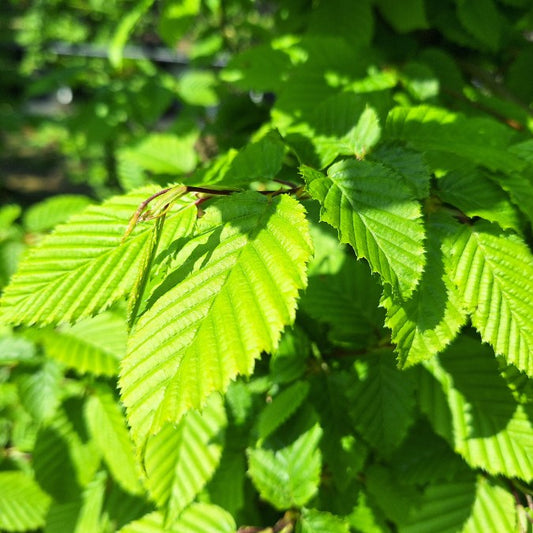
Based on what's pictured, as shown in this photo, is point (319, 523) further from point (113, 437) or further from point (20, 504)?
point (20, 504)

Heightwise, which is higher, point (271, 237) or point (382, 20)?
point (382, 20)

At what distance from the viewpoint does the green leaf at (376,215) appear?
0.61m

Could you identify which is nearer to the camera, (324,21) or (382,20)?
(324,21)

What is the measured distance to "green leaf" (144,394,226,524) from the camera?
0.85 meters

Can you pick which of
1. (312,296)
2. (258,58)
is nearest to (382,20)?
(258,58)

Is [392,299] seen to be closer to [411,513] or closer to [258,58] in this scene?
[411,513]

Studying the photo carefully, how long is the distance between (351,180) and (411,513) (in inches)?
27.0

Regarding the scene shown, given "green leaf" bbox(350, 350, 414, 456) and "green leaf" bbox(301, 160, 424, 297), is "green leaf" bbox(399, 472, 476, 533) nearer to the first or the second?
"green leaf" bbox(350, 350, 414, 456)

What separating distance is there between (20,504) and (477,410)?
126 cm

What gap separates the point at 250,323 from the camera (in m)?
0.56

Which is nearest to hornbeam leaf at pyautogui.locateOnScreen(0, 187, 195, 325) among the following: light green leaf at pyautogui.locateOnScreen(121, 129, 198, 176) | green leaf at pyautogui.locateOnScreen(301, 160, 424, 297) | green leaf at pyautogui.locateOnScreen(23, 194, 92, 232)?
green leaf at pyautogui.locateOnScreen(301, 160, 424, 297)

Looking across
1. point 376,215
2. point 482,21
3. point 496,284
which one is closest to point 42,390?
point 376,215

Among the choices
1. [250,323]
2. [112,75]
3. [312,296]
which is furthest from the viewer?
[112,75]

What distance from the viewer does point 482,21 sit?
4.18 ft
